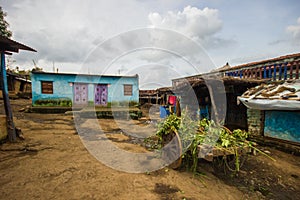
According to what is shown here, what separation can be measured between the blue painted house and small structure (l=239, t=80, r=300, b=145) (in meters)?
10.2

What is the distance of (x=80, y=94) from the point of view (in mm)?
13430

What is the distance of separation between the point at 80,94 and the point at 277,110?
13307 mm

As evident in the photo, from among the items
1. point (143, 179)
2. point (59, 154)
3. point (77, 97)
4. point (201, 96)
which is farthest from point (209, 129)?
point (77, 97)

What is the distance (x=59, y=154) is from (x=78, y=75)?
10595mm

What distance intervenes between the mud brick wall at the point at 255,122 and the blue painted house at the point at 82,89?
32.4 feet

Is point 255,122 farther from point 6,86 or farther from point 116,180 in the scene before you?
point 6,86

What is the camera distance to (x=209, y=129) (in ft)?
10.9

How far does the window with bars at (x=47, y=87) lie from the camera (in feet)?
41.2

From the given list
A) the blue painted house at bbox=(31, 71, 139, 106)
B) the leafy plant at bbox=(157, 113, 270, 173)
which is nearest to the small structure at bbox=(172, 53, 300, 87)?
the leafy plant at bbox=(157, 113, 270, 173)

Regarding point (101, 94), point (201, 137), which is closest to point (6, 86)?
point (201, 137)

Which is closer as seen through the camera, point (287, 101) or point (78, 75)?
point (287, 101)

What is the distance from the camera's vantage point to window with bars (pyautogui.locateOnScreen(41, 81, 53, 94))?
494 inches

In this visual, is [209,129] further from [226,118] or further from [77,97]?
[77,97]

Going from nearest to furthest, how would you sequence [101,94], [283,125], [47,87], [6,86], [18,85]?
[6,86], [283,125], [47,87], [101,94], [18,85]
